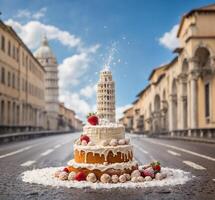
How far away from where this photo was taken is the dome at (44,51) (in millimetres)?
155375

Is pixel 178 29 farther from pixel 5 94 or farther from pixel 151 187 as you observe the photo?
pixel 151 187

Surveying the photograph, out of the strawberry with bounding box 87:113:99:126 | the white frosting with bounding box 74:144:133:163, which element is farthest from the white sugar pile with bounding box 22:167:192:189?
the strawberry with bounding box 87:113:99:126

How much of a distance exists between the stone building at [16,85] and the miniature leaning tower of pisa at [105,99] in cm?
3155

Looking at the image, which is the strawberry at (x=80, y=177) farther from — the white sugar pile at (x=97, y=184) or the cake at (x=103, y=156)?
the white sugar pile at (x=97, y=184)

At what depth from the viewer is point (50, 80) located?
496ft

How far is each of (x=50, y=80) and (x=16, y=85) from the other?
3568 inches

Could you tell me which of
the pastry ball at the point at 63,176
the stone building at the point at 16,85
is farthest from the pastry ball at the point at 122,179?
the stone building at the point at 16,85

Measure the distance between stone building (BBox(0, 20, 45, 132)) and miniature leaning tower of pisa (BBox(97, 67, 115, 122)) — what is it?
31.5 meters

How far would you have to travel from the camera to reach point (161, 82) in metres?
79.8

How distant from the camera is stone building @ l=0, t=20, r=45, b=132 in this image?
172 feet

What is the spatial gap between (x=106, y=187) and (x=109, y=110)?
8.88 feet

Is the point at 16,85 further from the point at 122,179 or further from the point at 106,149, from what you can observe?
the point at 122,179

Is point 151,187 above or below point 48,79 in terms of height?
below

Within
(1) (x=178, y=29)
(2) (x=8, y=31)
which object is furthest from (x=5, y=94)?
(1) (x=178, y=29)
